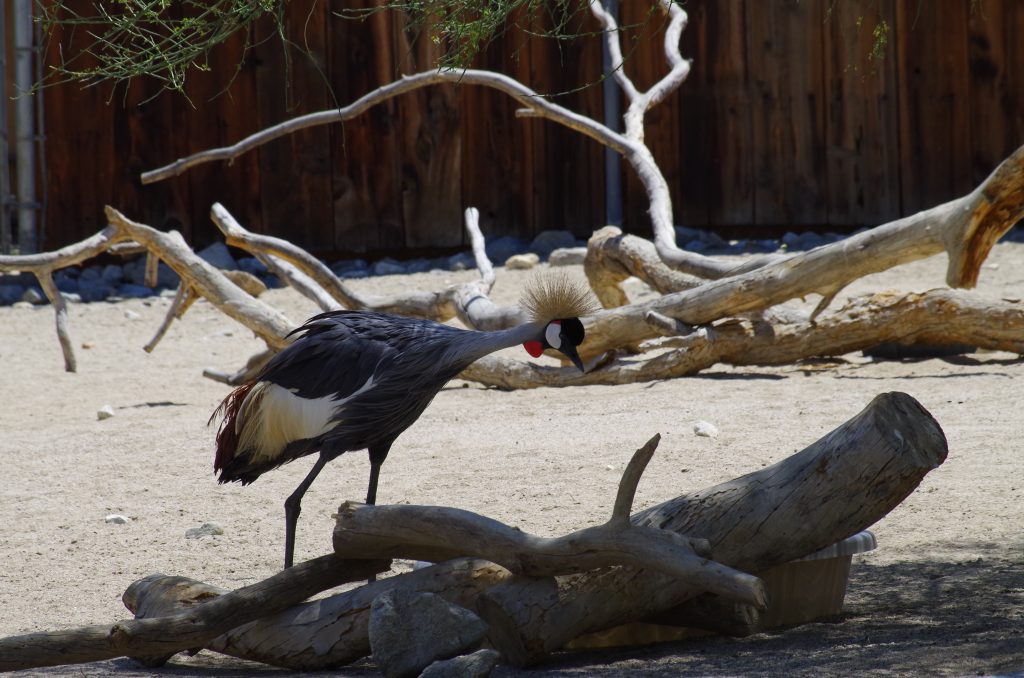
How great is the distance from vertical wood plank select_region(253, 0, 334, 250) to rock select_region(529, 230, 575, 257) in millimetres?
1859

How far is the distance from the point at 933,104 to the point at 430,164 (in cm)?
430

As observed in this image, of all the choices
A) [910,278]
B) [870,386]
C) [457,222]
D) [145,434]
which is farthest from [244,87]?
[870,386]

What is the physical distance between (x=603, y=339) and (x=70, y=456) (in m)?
2.92

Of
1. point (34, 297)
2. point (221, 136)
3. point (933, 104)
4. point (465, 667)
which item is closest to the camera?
point (465, 667)

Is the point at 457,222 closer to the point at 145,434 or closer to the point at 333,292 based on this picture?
the point at 333,292

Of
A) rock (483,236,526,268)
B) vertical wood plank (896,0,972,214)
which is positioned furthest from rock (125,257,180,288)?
vertical wood plank (896,0,972,214)

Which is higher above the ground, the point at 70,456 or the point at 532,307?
the point at 532,307

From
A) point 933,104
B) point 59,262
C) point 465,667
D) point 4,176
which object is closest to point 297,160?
point 4,176

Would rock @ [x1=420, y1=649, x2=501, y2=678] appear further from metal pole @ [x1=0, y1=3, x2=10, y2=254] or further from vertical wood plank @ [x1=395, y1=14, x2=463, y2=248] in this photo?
metal pole @ [x1=0, y1=3, x2=10, y2=254]

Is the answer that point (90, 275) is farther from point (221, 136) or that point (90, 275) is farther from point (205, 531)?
point (205, 531)

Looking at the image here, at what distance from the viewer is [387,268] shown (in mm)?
10953

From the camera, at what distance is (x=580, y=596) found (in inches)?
128

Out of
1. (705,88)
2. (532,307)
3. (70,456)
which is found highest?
(705,88)

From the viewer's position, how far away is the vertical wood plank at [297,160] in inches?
438
